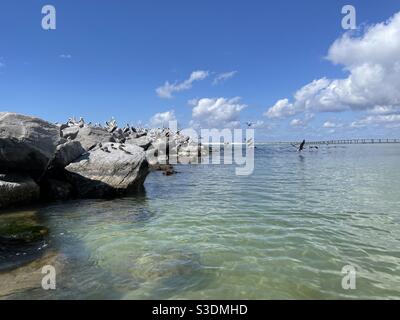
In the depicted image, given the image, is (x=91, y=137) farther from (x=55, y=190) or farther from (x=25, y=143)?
(x=25, y=143)

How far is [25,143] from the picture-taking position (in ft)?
55.1

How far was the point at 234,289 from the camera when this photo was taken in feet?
25.8

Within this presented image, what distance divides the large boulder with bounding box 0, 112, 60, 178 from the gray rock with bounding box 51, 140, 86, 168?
1.48 meters

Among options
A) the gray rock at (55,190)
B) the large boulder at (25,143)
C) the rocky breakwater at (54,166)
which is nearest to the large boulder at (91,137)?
the rocky breakwater at (54,166)

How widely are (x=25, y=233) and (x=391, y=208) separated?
14582 mm

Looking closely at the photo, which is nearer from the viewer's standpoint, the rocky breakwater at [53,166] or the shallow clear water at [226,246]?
the shallow clear water at [226,246]

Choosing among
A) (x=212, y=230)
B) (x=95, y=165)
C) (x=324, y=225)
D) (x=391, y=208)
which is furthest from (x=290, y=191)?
(x=95, y=165)

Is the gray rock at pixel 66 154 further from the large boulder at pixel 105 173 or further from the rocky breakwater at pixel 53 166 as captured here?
the large boulder at pixel 105 173

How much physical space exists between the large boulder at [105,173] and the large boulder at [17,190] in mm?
2595

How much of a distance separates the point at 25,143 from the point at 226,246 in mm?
11238

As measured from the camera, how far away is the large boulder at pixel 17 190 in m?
16.2

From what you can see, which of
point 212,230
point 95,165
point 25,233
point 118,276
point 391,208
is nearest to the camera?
point 118,276

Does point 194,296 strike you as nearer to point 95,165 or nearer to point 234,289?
point 234,289

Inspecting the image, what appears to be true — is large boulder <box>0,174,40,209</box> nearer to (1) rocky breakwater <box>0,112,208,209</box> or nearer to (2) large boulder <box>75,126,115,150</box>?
→ (1) rocky breakwater <box>0,112,208,209</box>
